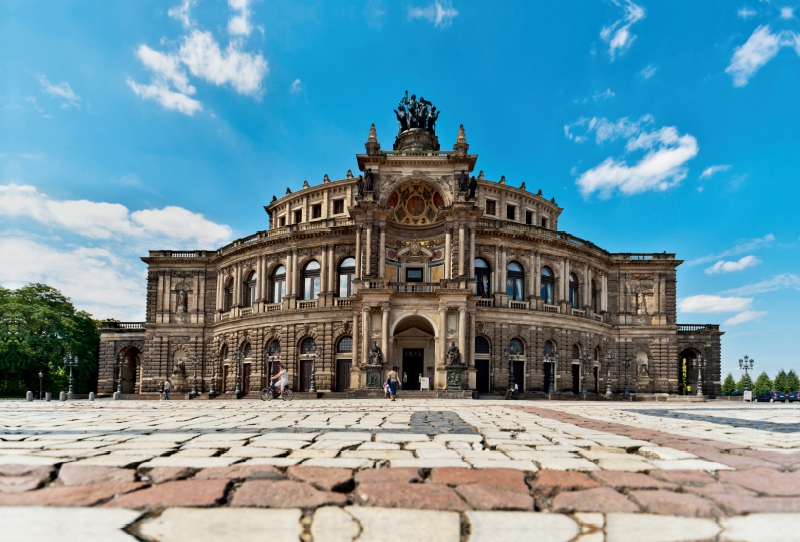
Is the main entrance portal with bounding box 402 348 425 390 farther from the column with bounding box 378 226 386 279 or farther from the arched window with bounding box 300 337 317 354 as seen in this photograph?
the arched window with bounding box 300 337 317 354

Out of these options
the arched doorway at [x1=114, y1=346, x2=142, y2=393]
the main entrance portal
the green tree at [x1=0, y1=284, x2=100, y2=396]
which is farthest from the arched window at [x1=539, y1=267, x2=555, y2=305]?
the green tree at [x1=0, y1=284, x2=100, y2=396]

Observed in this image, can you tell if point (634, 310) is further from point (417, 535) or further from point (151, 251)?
point (417, 535)

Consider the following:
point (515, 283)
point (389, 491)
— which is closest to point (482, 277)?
point (515, 283)

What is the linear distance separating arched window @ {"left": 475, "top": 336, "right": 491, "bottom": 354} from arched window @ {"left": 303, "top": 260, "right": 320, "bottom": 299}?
1189 centimetres

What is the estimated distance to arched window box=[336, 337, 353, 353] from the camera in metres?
41.8

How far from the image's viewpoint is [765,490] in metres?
4.20

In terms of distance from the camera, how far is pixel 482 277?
42750mm

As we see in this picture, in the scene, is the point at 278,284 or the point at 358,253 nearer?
the point at 358,253

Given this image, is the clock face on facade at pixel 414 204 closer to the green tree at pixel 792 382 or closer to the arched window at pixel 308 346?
the arched window at pixel 308 346

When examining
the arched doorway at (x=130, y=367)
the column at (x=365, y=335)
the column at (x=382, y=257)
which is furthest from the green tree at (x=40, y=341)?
the column at (x=382, y=257)

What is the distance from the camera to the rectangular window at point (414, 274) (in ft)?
136

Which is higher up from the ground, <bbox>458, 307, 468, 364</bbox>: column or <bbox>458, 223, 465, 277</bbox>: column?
<bbox>458, 223, 465, 277</bbox>: column

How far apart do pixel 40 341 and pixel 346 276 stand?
23.9 meters

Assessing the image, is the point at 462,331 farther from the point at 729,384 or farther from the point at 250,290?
the point at 729,384
